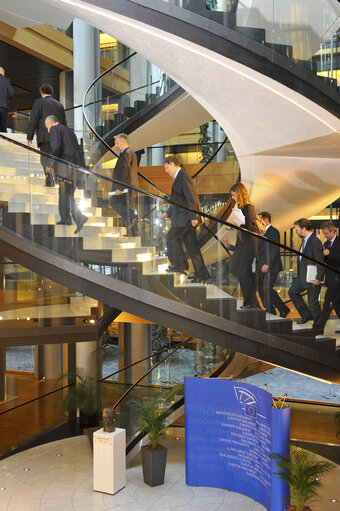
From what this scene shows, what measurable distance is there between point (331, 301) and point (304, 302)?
0.33m

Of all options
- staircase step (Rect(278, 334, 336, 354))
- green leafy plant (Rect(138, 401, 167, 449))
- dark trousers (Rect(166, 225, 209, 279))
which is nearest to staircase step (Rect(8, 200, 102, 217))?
dark trousers (Rect(166, 225, 209, 279))

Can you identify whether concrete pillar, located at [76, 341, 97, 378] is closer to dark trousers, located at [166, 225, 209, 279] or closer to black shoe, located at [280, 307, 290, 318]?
dark trousers, located at [166, 225, 209, 279]

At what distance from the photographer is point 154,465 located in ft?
30.9

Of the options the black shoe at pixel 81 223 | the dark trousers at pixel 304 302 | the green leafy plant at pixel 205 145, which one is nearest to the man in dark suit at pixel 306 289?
the dark trousers at pixel 304 302

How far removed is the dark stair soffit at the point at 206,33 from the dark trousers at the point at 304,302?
2.44 metres

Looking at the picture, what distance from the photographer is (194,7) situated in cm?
709

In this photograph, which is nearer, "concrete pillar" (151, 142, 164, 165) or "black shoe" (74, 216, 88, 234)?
"black shoe" (74, 216, 88, 234)

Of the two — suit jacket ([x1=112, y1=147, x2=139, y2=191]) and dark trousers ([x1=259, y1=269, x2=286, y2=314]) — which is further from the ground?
suit jacket ([x1=112, y1=147, x2=139, y2=191])

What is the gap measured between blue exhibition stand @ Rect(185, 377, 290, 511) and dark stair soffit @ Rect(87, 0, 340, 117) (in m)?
4.37

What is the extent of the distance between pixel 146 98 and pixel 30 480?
23.3ft

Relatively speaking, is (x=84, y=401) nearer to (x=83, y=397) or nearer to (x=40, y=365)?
(x=83, y=397)

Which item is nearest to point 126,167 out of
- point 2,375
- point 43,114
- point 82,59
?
point 43,114

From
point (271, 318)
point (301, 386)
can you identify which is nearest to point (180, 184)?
point (271, 318)

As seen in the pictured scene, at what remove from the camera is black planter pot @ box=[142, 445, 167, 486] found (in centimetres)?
940
